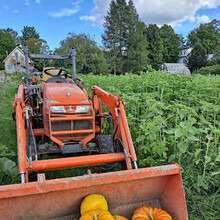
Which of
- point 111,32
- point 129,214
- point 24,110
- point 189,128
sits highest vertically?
point 111,32

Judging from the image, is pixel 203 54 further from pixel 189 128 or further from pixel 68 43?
pixel 189 128

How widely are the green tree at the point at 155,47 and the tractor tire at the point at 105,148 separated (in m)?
49.7

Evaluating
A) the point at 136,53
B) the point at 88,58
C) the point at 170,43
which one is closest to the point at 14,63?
the point at 88,58

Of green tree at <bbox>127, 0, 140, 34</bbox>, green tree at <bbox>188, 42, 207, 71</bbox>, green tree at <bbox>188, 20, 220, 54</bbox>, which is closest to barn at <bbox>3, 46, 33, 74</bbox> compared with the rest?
green tree at <bbox>127, 0, 140, 34</bbox>

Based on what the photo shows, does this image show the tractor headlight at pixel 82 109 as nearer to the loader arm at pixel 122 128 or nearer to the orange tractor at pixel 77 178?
the orange tractor at pixel 77 178

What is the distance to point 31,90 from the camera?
4098 mm

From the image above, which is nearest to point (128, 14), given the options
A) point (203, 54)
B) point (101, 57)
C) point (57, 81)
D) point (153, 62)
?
point (153, 62)

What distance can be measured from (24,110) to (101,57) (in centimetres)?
2735

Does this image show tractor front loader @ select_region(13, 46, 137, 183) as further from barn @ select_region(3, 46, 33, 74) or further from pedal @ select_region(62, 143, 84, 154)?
barn @ select_region(3, 46, 33, 74)

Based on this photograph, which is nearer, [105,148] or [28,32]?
[105,148]

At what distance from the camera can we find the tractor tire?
3.34m

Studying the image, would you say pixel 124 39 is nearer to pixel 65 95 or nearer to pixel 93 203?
pixel 65 95

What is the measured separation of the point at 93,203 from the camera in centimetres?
214

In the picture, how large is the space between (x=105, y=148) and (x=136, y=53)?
1601 inches
